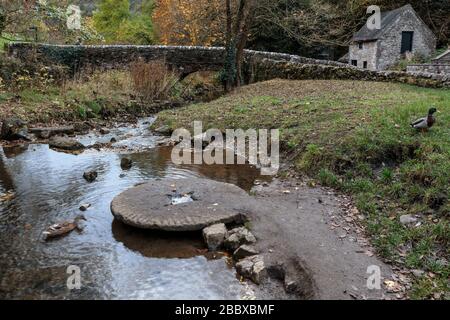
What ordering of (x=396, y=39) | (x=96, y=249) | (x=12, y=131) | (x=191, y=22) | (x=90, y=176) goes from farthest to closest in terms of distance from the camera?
(x=396, y=39), (x=191, y=22), (x=12, y=131), (x=90, y=176), (x=96, y=249)

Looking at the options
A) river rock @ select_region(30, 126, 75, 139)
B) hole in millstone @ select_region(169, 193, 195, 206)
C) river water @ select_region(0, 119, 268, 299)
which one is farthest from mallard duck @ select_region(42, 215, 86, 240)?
river rock @ select_region(30, 126, 75, 139)

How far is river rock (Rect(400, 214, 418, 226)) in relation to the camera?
231 inches

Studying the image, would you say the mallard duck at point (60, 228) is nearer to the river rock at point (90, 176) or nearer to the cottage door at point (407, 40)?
the river rock at point (90, 176)

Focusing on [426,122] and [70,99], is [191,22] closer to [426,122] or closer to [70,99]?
[70,99]

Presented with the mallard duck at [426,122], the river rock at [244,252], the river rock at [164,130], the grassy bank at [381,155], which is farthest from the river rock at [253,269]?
the river rock at [164,130]

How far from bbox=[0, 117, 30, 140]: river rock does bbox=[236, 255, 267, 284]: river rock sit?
8.98m

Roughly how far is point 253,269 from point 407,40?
2836cm

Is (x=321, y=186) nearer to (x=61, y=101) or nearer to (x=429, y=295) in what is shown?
(x=429, y=295)

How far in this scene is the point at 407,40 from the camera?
28.3m

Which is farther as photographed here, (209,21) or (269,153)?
(209,21)

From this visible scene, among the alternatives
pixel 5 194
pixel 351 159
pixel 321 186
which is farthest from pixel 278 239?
pixel 5 194

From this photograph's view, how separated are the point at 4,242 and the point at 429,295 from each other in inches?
214

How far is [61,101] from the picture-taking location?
1477cm

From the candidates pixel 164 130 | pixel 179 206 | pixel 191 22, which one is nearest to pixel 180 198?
pixel 179 206
